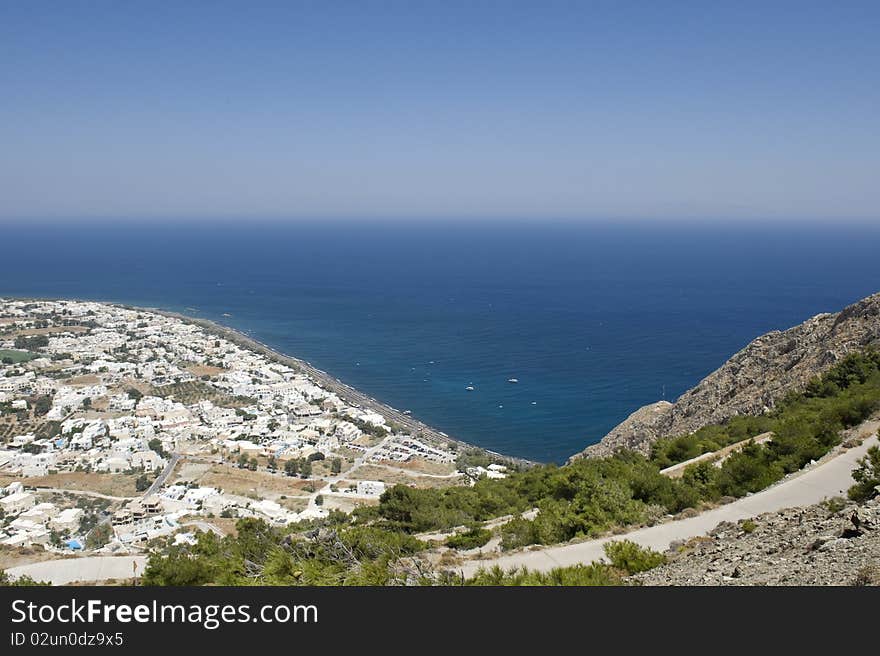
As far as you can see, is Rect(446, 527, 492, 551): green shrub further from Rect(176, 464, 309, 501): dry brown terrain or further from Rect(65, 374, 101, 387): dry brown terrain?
Rect(65, 374, 101, 387): dry brown terrain

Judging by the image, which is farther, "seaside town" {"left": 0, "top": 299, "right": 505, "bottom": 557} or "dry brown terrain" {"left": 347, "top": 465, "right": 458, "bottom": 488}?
"dry brown terrain" {"left": 347, "top": 465, "right": 458, "bottom": 488}

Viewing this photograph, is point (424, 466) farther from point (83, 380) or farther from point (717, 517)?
point (83, 380)

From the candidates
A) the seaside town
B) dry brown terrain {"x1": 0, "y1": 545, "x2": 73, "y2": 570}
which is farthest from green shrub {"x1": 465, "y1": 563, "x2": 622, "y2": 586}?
the seaside town

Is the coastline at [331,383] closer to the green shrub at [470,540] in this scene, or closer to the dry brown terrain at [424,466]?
the dry brown terrain at [424,466]

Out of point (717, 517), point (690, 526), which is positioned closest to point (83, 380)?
point (690, 526)


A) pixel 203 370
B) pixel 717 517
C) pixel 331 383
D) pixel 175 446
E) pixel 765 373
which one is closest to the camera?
pixel 717 517

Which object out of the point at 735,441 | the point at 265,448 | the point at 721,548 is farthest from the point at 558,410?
the point at 721,548

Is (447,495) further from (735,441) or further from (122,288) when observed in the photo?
(122,288)
